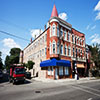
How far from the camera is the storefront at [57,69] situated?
19.6 meters

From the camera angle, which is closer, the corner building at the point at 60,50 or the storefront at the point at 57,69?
the storefront at the point at 57,69

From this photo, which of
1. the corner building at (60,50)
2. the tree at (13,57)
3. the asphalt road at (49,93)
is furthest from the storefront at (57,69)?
the tree at (13,57)

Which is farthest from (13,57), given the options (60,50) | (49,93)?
(49,93)

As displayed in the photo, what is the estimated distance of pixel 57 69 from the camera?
Result: 66.8 feet

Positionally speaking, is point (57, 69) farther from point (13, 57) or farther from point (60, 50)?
point (13, 57)

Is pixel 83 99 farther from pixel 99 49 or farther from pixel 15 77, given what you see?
pixel 99 49

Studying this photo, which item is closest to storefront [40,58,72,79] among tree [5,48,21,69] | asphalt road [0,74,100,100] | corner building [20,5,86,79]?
corner building [20,5,86,79]

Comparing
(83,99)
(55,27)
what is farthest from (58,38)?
(83,99)

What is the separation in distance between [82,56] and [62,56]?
32.7 ft

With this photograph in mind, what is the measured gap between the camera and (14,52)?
62.4 meters

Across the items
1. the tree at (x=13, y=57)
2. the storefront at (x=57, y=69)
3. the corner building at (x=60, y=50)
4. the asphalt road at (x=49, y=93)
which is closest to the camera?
the asphalt road at (x=49, y=93)

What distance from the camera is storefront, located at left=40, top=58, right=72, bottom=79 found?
64.2 feet

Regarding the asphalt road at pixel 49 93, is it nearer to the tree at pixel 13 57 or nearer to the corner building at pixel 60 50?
the corner building at pixel 60 50

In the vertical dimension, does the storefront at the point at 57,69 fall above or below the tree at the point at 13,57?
below
